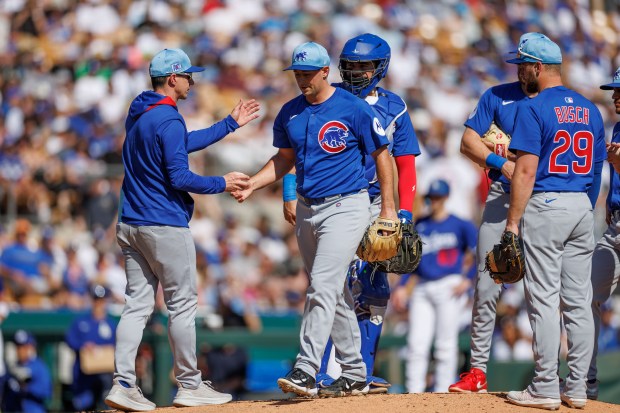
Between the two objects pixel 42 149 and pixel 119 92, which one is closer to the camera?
pixel 42 149

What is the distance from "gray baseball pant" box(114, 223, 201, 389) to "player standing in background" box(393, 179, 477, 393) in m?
3.75

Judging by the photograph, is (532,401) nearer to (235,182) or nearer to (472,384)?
(472,384)

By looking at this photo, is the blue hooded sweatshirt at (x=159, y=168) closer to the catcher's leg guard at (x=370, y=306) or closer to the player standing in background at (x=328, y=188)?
the player standing in background at (x=328, y=188)

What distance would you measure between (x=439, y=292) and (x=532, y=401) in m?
3.76

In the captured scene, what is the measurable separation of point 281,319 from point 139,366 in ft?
7.53

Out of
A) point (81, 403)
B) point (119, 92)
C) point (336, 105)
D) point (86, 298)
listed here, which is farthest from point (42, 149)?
point (336, 105)

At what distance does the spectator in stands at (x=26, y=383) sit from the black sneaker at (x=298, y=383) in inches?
247

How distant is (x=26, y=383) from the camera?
12.2 meters

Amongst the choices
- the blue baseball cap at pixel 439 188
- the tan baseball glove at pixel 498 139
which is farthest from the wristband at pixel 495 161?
the blue baseball cap at pixel 439 188

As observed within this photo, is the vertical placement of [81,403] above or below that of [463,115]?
below

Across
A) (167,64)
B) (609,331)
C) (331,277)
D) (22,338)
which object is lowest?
(609,331)

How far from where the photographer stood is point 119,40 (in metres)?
19.2

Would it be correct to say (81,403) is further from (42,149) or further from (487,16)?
(487,16)

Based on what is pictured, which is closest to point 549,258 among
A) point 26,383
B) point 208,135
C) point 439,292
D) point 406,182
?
point 406,182
